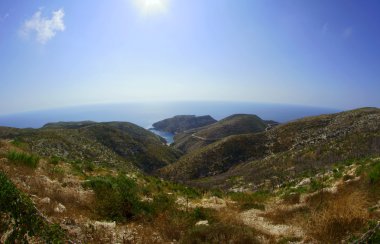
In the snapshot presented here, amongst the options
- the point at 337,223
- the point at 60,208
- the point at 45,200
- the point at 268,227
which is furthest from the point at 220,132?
the point at 337,223

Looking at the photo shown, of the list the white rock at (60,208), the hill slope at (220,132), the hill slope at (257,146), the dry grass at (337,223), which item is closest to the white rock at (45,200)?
the white rock at (60,208)

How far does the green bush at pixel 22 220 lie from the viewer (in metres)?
6.20

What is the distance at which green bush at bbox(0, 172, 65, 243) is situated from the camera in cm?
620

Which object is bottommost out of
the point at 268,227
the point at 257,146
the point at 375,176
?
the point at 257,146

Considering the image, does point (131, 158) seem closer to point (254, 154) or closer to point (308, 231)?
point (254, 154)

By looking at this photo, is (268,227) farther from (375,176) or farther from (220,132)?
(220,132)

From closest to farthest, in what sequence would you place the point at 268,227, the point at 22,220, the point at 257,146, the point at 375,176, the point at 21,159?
1. the point at 22,220
2. the point at 268,227
3. the point at 375,176
4. the point at 21,159
5. the point at 257,146

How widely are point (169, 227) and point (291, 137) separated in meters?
65.7

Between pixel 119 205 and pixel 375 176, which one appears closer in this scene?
pixel 119 205

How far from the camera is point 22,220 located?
639 centimetres

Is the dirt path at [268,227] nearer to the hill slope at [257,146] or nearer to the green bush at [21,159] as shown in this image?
the green bush at [21,159]

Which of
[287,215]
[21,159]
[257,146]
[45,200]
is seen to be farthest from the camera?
[257,146]

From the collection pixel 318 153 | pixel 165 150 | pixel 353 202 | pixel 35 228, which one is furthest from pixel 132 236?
pixel 165 150

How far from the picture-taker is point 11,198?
6562mm
